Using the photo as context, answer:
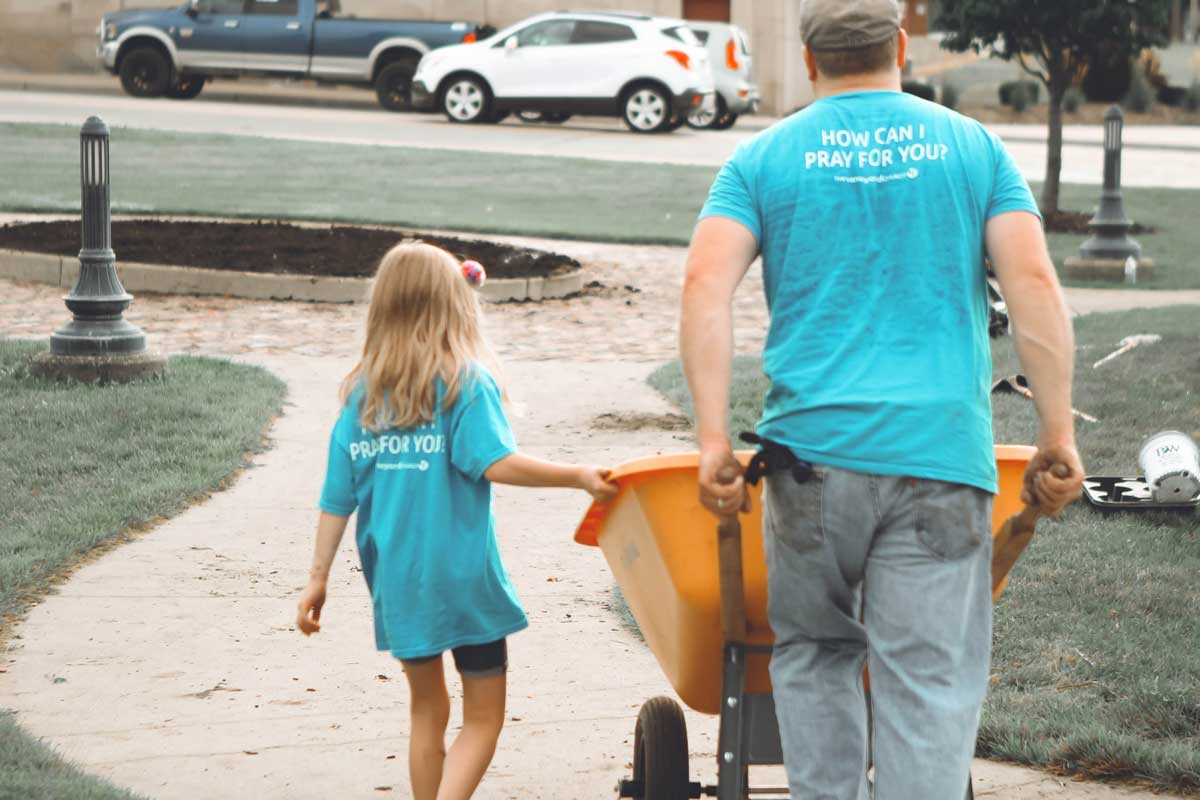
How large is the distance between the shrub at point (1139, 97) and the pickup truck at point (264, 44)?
58.5 ft

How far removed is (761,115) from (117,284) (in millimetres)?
28533

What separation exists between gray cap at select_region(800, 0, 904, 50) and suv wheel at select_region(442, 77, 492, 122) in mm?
24466

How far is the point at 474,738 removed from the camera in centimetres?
364

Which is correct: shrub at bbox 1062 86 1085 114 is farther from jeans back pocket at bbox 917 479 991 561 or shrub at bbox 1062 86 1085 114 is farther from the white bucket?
jeans back pocket at bbox 917 479 991 561

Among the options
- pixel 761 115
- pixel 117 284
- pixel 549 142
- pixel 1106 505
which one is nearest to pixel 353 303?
pixel 117 284

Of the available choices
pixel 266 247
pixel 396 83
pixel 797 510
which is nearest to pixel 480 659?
pixel 797 510

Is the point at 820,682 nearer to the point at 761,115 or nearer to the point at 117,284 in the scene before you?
the point at 117,284

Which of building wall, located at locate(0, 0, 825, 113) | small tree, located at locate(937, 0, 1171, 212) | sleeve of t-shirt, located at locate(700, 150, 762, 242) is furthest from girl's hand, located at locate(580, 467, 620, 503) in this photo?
building wall, located at locate(0, 0, 825, 113)

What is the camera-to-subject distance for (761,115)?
36.3 meters

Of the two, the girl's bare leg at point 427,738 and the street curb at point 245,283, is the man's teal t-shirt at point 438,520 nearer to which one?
the girl's bare leg at point 427,738

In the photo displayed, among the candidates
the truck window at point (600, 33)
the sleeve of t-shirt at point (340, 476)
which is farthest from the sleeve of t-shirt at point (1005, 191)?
the truck window at point (600, 33)

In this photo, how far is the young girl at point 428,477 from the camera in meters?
3.47

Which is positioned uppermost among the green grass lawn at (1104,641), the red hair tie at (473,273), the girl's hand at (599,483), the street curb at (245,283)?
the red hair tie at (473,273)

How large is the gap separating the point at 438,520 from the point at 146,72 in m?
28.1
